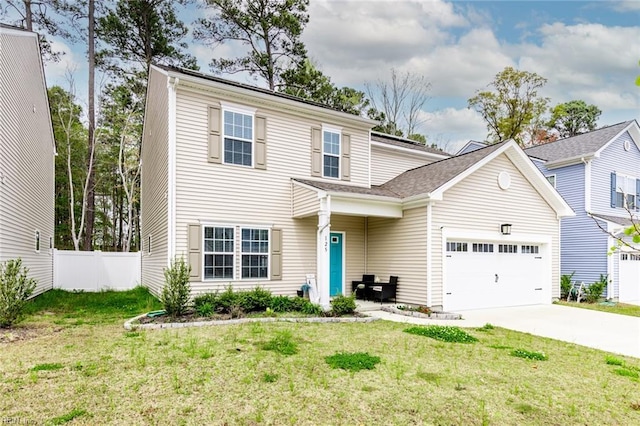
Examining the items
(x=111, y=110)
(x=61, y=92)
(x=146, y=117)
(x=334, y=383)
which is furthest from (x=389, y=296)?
(x=61, y=92)

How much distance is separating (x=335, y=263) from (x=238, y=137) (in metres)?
4.73

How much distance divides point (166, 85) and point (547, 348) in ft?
34.5

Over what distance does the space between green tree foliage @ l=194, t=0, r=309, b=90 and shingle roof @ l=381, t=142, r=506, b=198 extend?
42.0 ft

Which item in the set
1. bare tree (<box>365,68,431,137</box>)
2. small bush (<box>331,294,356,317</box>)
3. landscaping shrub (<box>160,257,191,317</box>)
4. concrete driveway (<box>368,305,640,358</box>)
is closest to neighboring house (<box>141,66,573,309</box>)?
small bush (<box>331,294,356,317</box>)

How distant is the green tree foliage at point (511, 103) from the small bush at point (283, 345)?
25.2 m

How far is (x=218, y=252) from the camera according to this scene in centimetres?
1028

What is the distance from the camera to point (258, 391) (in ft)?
14.2

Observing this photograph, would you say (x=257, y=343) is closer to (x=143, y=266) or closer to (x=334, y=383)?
(x=334, y=383)

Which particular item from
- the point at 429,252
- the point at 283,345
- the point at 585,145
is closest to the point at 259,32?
the point at 585,145

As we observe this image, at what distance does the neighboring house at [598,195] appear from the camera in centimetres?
1534

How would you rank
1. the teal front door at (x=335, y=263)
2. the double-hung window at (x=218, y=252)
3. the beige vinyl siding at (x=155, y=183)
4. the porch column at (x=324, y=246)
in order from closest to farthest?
the porch column at (x=324, y=246) → the double-hung window at (x=218, y=252) → the beige vinyl siding at (x=155, y=183) → the teal front door at (x=335, y=263)

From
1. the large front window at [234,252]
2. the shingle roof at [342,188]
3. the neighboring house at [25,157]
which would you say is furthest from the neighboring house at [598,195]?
the neighboring house at [25,157]

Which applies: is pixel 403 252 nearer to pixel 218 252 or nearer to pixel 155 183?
pixel 218 252

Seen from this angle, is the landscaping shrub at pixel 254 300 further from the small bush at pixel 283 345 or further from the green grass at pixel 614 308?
the green grass at pixel 614 308
